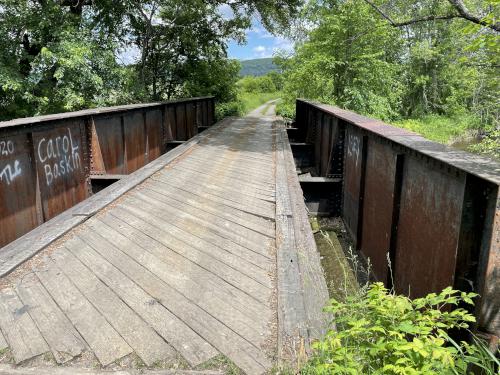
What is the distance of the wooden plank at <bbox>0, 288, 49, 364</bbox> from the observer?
104 inches

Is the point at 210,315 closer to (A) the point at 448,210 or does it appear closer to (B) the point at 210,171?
(A) the point at 448,210

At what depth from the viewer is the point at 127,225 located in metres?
4.82

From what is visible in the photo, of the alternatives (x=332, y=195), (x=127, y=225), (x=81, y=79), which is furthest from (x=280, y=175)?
(x=81, y=79)

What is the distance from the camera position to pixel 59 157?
6.35 m

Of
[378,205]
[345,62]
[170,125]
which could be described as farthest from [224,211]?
[345,62]

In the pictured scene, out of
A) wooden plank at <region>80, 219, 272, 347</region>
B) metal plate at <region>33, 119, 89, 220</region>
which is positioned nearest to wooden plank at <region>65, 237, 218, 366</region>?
wooden plank at <region>80, 219, 272, 347</region>

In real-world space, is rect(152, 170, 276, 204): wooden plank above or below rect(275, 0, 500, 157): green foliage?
below

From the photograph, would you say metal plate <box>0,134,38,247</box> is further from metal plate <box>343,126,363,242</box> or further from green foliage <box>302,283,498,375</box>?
metal plate <box>343,126,363,242</box>

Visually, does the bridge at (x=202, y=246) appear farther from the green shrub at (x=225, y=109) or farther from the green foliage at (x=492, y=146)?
the green shrub at (x=225, y=109)

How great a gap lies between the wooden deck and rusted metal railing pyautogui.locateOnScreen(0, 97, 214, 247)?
84cm

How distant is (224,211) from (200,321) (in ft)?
8.38

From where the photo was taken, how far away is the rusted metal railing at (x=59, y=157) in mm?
5168

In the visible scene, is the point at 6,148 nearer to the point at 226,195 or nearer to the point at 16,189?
the point at 16,189

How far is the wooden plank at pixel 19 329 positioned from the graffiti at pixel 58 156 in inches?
120
